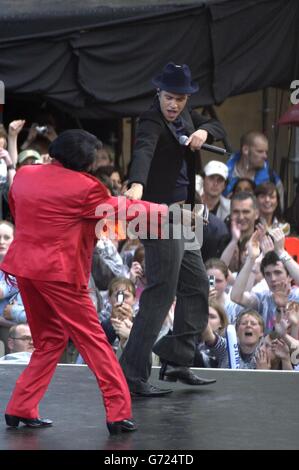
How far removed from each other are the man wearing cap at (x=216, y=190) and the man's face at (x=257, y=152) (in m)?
0.36

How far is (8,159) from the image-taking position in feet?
28.2

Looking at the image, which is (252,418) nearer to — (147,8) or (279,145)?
(147,8)

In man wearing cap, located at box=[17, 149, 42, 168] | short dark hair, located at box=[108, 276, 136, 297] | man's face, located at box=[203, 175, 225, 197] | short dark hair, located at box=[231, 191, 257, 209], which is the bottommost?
short dark hair, located at box=[108, 276, 136, 297]

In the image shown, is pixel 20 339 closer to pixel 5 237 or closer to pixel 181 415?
pixel 5 237

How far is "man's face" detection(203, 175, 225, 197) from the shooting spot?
9.22 m

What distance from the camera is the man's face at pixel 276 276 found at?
25.9ft

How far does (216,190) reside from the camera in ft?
30.3

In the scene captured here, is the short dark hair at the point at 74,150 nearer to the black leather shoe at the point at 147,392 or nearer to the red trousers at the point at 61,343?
the red trousers at the point at 61,343

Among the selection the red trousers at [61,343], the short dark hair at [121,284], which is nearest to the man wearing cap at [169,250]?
the red trousers at [61,343]

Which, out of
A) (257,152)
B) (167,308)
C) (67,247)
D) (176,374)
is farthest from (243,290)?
(67,247)

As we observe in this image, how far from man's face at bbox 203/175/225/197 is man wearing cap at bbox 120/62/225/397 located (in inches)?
118

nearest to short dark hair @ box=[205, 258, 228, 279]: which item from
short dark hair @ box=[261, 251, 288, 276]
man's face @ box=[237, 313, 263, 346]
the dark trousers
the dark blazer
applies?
short dark hair @ box=[261, 251, 288, 276]

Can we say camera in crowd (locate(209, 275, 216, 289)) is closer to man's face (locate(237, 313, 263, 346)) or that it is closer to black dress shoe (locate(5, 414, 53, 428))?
man's face (locate(237, 313, 263, 346))
